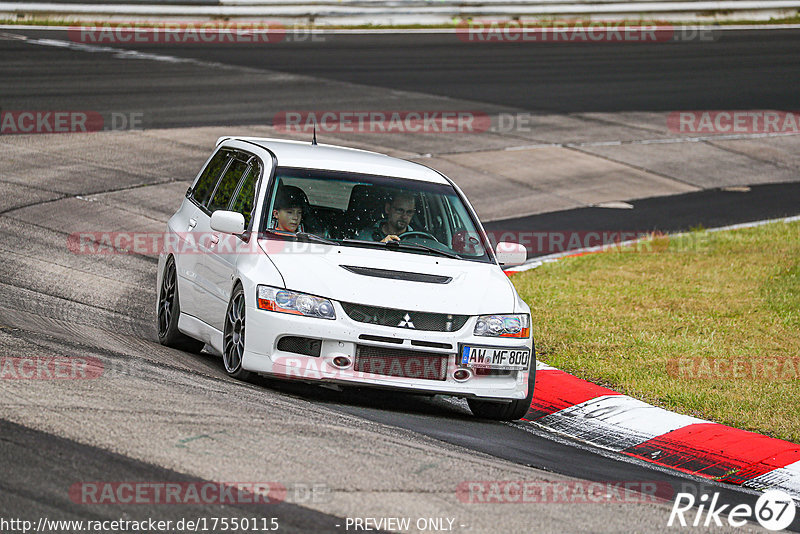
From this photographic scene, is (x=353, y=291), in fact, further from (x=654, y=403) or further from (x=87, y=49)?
(x=87, y=49)

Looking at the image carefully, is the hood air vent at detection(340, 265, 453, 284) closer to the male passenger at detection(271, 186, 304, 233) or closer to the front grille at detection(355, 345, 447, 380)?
the front grille at detection(355, 345, 447, 380)

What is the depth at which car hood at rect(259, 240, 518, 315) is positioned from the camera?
25.4 ft

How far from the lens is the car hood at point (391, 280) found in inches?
305

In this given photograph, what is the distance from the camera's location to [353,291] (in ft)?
25.3

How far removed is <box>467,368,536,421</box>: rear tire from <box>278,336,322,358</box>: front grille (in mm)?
1252

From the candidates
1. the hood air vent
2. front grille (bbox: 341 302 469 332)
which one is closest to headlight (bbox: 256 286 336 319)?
front grille (bbox: 341 302 469 332)

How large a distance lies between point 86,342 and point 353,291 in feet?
6.78

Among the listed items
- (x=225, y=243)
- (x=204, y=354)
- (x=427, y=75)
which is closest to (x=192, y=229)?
(x=225, y=243)

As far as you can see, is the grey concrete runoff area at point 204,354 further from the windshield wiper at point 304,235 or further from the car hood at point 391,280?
the windshield wiper at point 304,235

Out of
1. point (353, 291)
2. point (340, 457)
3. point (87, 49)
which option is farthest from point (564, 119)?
point (340, 457)

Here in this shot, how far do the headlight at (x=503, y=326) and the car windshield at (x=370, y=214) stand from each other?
78cm

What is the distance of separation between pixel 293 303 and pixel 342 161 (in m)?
1.78

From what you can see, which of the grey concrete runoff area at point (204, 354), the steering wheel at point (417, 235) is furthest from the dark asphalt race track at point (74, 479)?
the steering wheel at point (417, 235)

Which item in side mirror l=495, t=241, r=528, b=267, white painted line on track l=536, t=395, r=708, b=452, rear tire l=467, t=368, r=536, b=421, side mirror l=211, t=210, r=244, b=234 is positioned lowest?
white painted line on track l=536, t=395, r=708, b=452
